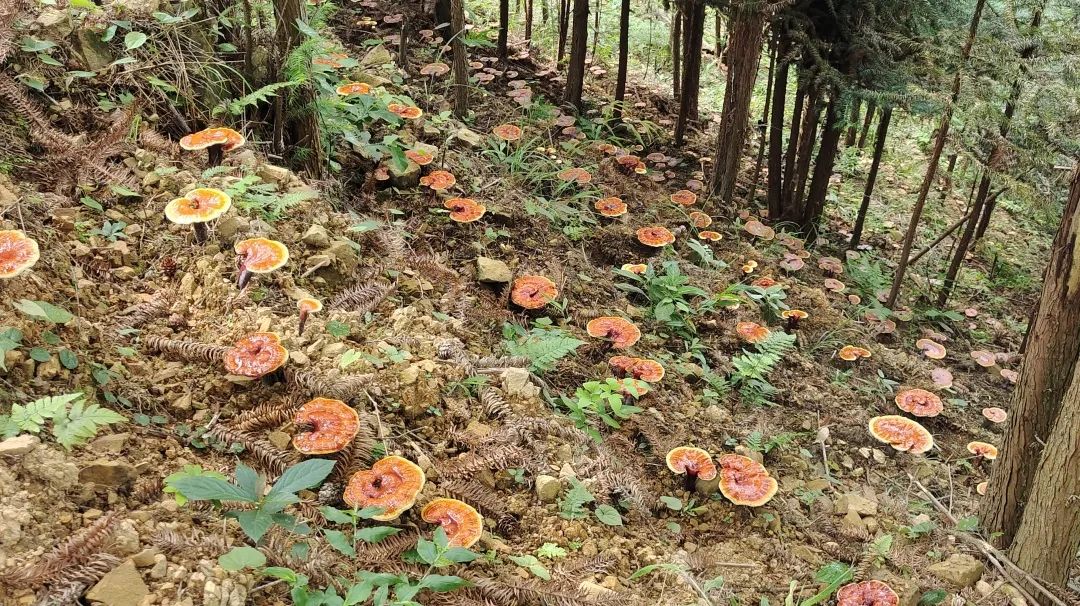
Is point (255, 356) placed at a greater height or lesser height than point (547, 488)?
greater

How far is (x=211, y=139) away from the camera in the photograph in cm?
461

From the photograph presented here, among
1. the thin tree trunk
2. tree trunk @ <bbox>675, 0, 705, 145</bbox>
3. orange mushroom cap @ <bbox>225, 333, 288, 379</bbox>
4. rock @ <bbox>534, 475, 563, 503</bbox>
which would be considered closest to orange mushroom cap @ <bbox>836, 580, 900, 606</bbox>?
the thin tree trunk

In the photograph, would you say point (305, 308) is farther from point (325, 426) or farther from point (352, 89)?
point (352, 89)

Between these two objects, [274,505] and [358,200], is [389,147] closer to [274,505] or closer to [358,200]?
[358,200]

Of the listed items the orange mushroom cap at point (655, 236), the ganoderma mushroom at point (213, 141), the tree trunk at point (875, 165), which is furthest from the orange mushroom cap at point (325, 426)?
the tree trunk at point (875, 165)

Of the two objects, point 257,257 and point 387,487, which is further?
point 257,257

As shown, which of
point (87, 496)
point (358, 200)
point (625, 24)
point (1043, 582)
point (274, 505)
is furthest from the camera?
point (625, 24)

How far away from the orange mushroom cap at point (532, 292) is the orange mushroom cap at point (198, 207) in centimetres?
246

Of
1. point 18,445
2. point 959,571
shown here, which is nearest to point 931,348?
point 959,571

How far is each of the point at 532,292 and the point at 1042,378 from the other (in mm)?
3628

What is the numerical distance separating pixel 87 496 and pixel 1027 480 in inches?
210

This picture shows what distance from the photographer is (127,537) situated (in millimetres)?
2506

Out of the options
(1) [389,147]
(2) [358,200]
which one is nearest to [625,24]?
(1) [389,147]

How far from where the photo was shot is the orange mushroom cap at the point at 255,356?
341 cm
